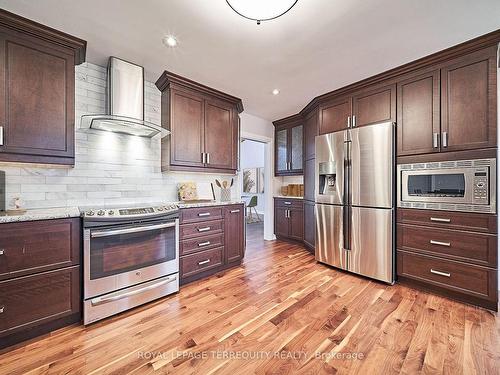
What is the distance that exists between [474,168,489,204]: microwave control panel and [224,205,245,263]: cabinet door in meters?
2.50

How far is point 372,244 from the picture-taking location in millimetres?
2607

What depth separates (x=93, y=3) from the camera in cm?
162

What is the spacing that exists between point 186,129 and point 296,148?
2.29m

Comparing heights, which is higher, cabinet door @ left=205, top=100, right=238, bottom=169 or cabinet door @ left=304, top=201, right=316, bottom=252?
cabinet door @ left=205, top=100, right=238, bottom=169

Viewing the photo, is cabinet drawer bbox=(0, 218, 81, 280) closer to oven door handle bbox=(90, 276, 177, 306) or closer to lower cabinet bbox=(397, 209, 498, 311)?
oven door handle bbox=(90, 276, 177, 306)

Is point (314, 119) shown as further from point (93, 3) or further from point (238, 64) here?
point (93, 3)

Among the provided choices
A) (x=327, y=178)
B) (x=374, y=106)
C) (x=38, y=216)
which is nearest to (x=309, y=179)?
(x=327, y=178)

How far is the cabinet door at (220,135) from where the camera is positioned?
3.06 meters

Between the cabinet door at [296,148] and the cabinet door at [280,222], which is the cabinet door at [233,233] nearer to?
the cabinet door at [280,222]

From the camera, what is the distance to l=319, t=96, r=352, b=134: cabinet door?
9.66ft

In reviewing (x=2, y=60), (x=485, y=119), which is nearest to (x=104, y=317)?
(x=2, y=60)

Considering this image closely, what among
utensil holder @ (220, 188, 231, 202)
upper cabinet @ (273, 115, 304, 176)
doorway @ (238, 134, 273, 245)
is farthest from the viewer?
doorway @ (238, 134, 273, 245)

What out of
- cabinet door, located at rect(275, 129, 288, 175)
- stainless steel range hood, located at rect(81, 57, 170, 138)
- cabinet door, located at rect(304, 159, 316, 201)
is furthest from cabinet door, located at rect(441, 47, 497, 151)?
stainless steel range hood, located at rect(81, 57, 170, 138)

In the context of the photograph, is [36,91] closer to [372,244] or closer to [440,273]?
[372,244]
